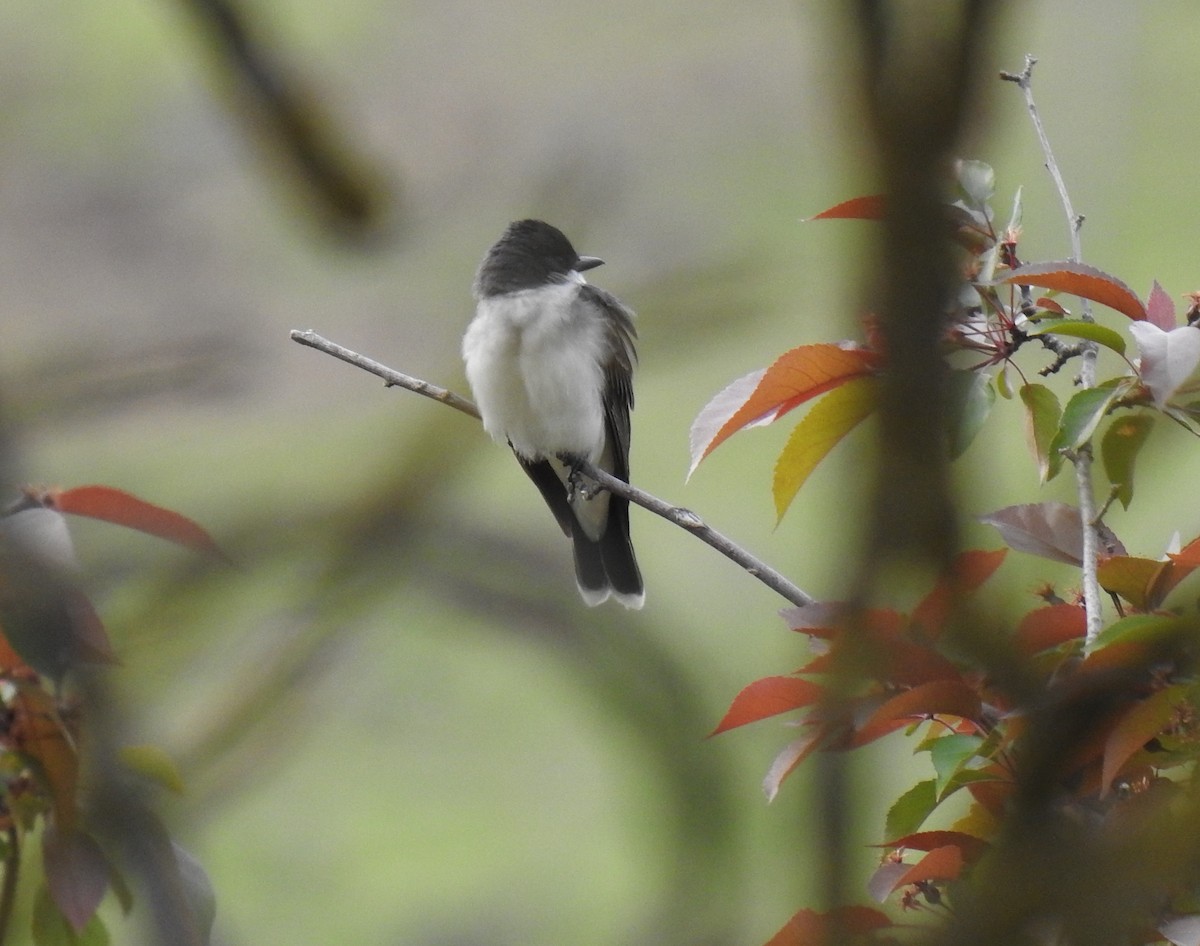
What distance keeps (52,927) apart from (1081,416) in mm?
1092

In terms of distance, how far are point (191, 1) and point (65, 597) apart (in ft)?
1.00

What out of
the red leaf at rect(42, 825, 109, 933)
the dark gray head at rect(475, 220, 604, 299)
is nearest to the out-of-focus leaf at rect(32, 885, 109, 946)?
the red leaf at rect(42, 825, 109, 933)

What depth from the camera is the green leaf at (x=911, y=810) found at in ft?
4.01

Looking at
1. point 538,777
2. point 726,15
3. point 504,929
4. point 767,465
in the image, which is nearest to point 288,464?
point 726,15

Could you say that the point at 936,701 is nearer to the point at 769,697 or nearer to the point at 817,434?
the point at 769,697

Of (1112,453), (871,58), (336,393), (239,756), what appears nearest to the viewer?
(871,58)

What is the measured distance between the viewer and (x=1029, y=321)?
4.95 feet

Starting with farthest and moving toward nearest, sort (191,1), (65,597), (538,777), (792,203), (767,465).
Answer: (792,203)
(767,465)
(538,777)
(65,597)
(191,1)

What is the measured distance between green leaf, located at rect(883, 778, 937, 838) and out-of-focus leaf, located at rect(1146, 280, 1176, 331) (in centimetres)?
53

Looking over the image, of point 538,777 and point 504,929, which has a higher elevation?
point 504,929

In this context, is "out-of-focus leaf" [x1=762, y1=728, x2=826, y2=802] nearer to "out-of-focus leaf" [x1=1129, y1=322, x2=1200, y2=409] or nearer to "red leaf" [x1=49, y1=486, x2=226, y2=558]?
"out-of-focus leaf" [x1=1129, y1=322, x2=1200, y2=409]

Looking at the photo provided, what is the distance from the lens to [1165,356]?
116cm

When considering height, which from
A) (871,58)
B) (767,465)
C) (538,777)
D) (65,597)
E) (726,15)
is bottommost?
(538,777)

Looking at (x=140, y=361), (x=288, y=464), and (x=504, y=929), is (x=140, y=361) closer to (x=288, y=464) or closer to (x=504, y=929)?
(x=504, y=929)
